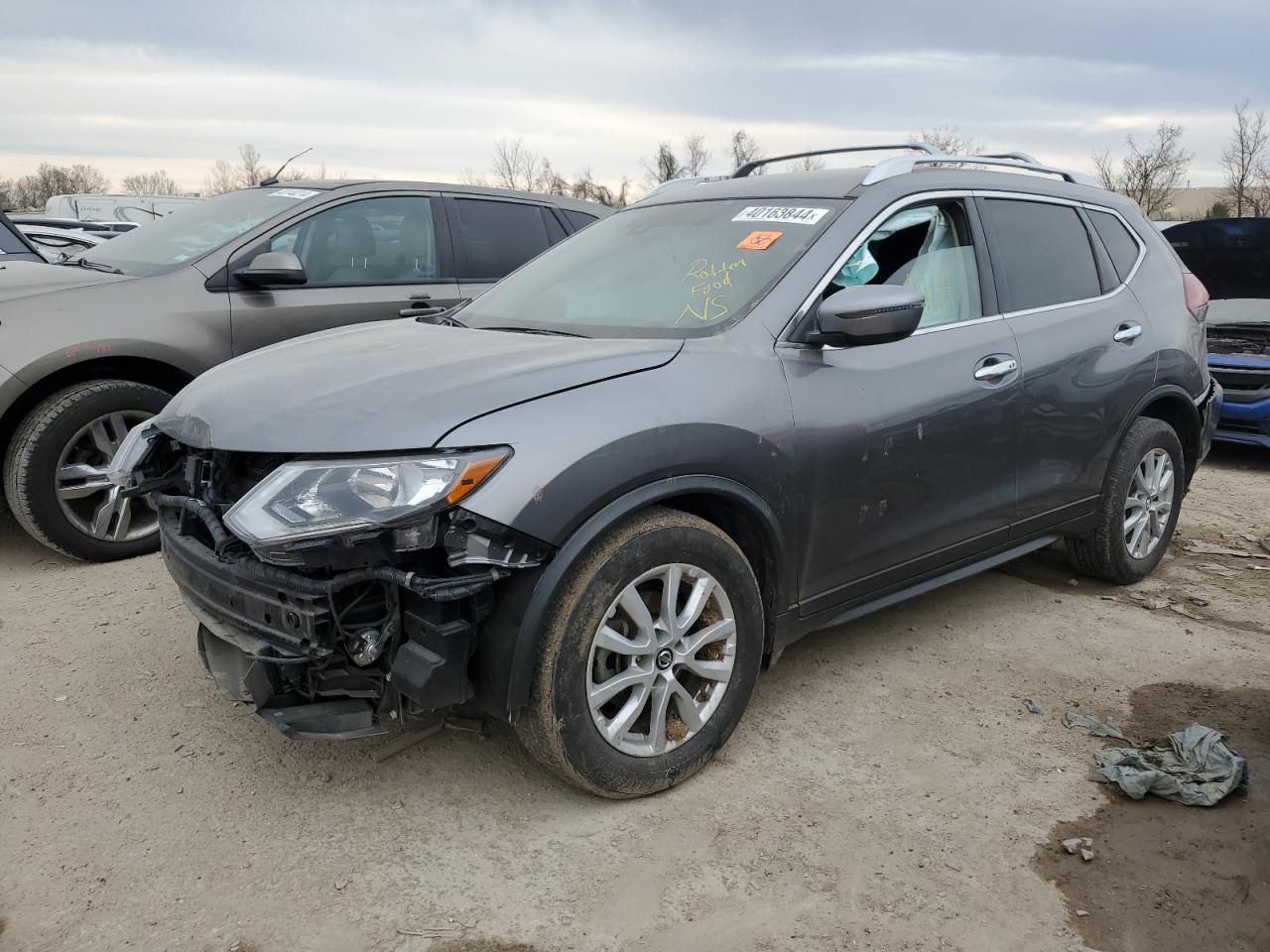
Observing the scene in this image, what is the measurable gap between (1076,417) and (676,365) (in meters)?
1.99

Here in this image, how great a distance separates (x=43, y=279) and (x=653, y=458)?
3.65 metres

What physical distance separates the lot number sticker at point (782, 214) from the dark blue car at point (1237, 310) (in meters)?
5.35

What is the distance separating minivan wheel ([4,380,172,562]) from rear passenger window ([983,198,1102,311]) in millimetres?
3722

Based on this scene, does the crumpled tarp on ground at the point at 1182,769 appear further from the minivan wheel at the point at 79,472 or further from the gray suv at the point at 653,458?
the minivan wheel at the point at 79,472

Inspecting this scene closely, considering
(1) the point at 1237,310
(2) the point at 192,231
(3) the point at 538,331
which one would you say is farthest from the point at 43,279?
(1) the point at 1237,310

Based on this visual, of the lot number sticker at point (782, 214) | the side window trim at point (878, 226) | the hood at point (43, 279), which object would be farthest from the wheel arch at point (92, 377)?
the side window trim at point (878, 226)

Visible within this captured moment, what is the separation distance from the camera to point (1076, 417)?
12.8 feet

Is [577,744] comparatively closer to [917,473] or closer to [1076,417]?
[917,473]

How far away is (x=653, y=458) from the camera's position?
2.61 m

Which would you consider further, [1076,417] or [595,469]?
[1076,417]

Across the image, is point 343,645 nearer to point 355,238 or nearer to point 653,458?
point 653,458

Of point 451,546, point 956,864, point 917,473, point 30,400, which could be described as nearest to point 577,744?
point 451,546

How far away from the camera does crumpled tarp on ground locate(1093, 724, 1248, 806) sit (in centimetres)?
285

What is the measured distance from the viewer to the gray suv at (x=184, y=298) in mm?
4383
